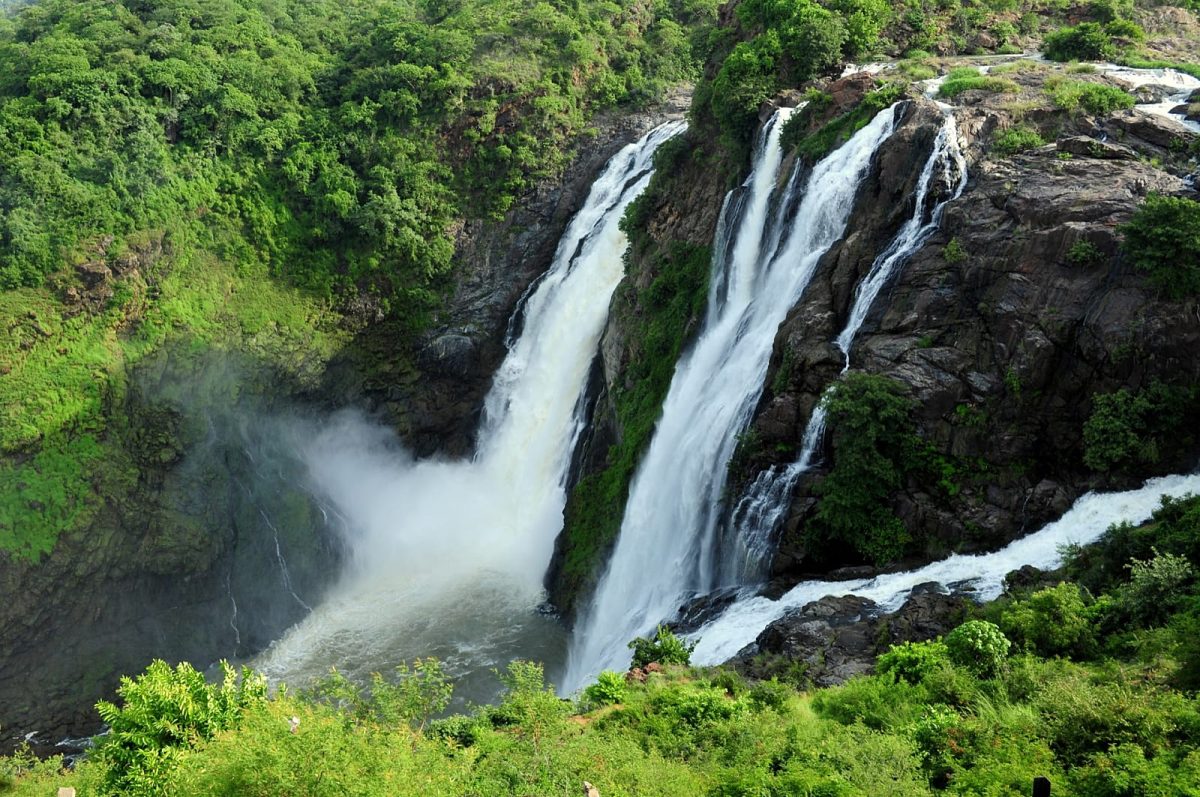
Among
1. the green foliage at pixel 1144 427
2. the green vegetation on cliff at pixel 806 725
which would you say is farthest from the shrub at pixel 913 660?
the green foliage at pixel 1144 427

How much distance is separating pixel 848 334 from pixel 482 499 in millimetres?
18798

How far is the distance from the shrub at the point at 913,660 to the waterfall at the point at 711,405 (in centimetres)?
740

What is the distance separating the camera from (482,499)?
3388 cm

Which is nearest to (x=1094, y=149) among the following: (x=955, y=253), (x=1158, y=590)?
(x=955, y=253)

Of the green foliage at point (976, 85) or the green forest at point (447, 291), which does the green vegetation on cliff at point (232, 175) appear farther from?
the green foliage at point (976, 85)

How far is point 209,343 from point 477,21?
2129cm

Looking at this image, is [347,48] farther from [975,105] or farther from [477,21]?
[975,105]

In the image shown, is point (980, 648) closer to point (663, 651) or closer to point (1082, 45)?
point (663, 651)

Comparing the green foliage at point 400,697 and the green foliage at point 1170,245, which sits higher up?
the green foliage at point 1170,245

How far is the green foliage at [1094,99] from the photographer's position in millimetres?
20344

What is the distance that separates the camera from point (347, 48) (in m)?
42.4

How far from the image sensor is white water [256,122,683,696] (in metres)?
28.0

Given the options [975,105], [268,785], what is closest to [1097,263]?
[975,105]

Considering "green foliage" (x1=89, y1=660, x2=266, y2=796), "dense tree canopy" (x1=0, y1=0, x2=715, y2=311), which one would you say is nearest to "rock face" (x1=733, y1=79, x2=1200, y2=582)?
"green foliage" (x1=89, y1=660, x2=266, y2=796)
